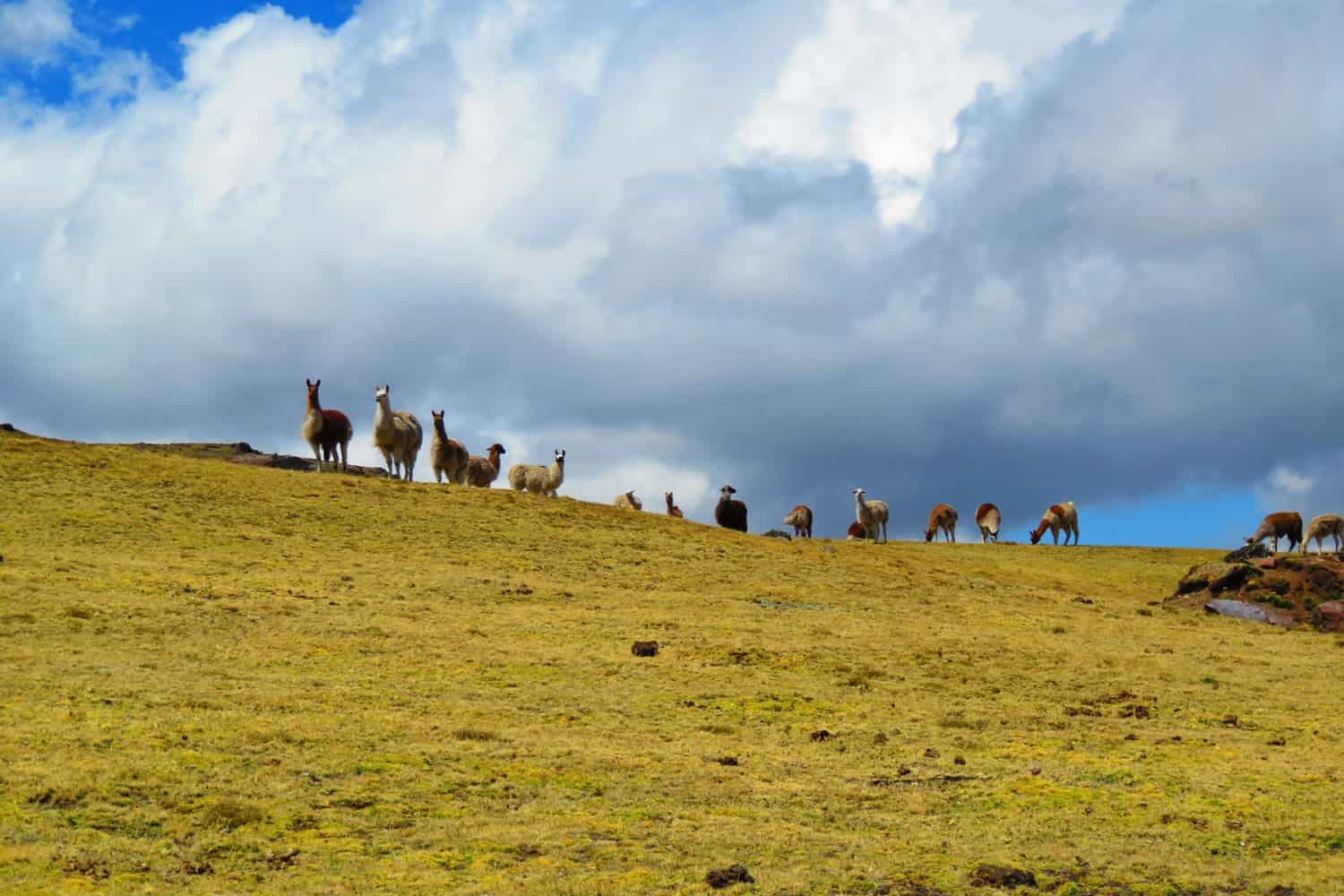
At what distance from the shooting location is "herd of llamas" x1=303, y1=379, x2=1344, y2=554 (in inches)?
1811

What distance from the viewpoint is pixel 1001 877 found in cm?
1332

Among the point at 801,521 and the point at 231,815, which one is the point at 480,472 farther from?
the point at 231,815

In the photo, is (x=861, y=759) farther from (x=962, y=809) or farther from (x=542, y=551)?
(x=542, y=551)

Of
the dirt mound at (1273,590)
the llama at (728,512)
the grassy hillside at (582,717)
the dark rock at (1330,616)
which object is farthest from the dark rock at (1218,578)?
the llama at (728,512)

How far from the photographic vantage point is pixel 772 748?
19.5 meters

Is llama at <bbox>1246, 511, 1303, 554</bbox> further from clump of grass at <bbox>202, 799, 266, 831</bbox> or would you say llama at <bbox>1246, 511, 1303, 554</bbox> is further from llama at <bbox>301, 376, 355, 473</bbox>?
clump of grass at <bbox>202, 799, 266, 831</bbox>

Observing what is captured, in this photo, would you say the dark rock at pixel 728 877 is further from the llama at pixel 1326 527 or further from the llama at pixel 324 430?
the llama at pixel 1326 527

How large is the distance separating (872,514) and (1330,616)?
78.5 feet

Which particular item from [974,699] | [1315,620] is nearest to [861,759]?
[974,699]

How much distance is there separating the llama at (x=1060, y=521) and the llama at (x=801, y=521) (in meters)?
10.3

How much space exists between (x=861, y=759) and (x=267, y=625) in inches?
469

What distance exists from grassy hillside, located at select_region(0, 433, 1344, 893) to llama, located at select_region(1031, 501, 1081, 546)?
25.2 meters

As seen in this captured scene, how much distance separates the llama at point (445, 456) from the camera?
157 ft

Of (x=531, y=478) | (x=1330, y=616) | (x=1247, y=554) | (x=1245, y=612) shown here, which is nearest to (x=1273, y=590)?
(x=1245, y=612)
